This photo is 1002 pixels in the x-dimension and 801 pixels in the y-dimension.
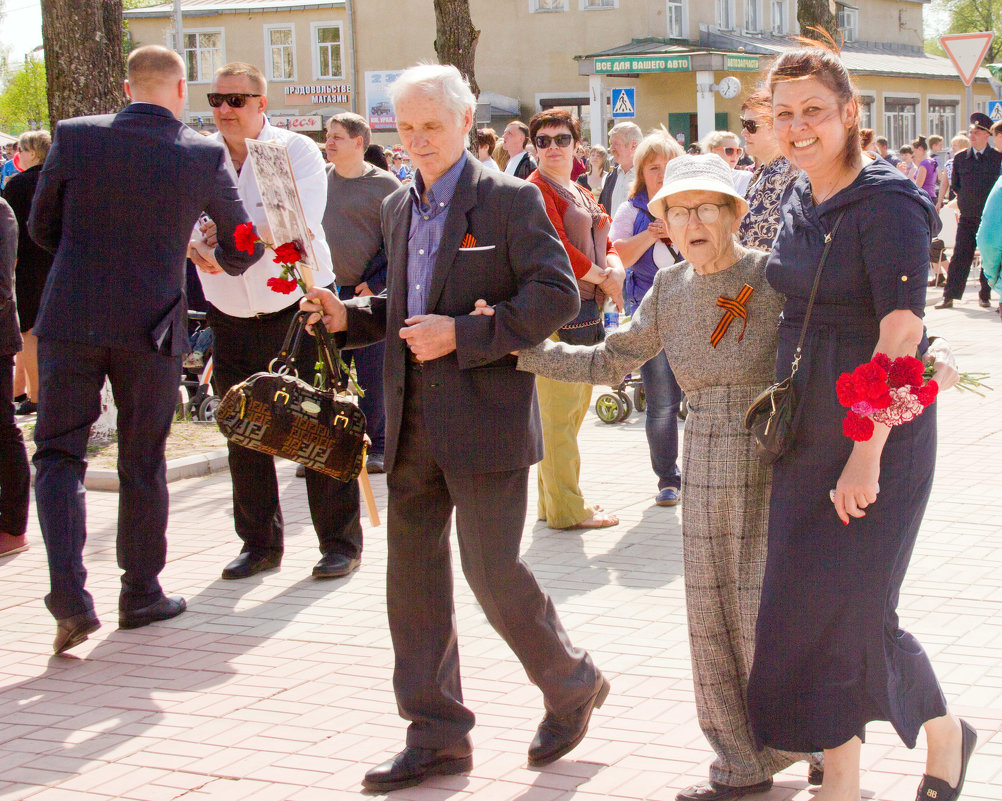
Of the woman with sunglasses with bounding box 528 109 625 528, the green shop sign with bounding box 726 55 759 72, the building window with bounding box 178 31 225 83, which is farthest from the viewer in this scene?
the building window with bounding box 178 31 225 83

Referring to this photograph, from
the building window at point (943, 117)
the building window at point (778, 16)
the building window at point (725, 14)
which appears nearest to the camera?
the building window at point (725, 14)

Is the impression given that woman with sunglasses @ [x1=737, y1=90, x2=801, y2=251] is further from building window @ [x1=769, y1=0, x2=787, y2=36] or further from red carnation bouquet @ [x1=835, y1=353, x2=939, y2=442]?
building window @ [x1=769, y1=0, x2=787, y2=36]

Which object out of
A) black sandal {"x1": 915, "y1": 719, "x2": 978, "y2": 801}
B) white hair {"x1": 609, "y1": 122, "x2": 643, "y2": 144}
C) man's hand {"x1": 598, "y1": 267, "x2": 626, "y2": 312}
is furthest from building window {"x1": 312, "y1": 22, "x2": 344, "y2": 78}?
black sandal {"x1": 915, "y1": 719, "x2": 978, "y2": 801}

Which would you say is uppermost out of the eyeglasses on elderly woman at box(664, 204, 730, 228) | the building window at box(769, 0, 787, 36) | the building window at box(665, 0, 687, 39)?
the building window at box(769, 0, 787, 36)

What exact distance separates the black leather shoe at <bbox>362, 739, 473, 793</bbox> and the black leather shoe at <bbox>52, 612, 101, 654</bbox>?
1.79 m

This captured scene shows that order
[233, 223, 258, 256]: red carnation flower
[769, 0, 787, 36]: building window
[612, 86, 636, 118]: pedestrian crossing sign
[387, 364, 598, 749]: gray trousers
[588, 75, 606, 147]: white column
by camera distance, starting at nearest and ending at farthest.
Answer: [387, 364, 598, 749]: gray trousers → [233, 223, 258, 256]: red carnation flower → [612, 86, 636, 118]: pedestrian crossing sign → [588, 75, 606, 147]: white column → [769, 0, 787, 36]: building window

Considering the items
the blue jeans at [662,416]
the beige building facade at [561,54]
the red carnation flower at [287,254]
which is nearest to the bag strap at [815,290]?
the red carnation flower at [287,254]

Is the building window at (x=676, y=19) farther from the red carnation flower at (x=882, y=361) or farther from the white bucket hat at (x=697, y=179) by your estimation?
the red carnation flower at (x=882, y=361)

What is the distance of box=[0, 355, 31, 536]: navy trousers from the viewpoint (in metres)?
6.67

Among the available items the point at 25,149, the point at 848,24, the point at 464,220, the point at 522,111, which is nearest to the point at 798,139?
the point at 464,220

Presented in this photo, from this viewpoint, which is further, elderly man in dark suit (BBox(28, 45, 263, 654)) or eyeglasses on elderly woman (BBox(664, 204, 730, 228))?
elderly man in dark suit (BBox(28, 45, 263, 654))

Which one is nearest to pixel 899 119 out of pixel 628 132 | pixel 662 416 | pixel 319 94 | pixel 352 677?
pixel 319 94

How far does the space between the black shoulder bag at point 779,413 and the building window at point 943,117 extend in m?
50.7

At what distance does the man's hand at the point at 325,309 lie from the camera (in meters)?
4.11
